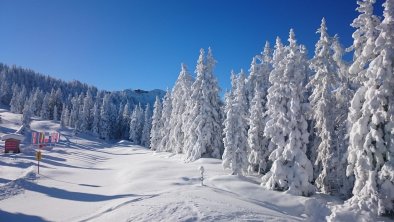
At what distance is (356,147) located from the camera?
21.0 m

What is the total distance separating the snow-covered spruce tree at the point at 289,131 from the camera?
Result: 26.9m

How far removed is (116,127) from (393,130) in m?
126

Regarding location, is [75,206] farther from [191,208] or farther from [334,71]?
[334,71]

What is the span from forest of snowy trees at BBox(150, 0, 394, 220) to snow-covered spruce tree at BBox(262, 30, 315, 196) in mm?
79

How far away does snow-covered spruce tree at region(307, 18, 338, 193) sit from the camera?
2895 cm

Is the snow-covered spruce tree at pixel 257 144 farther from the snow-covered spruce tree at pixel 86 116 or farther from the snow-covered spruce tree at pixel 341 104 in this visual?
the snow-covered spruce tree at pixel 86 116

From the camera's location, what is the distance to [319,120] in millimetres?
29766

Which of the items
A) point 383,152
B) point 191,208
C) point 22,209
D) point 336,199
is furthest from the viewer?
point 336,199

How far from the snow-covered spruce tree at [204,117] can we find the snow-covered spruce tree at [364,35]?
26.2 metres

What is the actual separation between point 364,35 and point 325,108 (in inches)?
340

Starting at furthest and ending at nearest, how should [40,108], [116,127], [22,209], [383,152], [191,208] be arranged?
[40,108] → [116,127] → [22,209] → [383,152] → [191,208]

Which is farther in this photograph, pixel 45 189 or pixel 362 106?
pixel 45 189

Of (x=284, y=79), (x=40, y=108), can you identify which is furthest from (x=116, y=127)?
(x=284, y=79)

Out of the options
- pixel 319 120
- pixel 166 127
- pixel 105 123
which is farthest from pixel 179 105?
pixel 105 123
